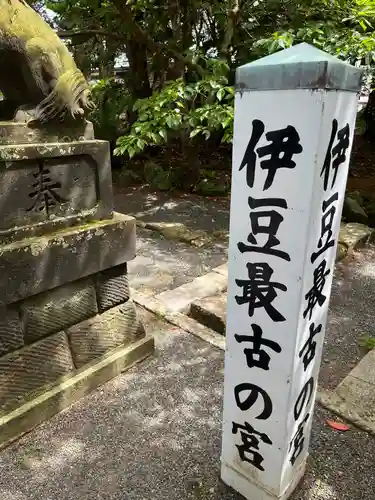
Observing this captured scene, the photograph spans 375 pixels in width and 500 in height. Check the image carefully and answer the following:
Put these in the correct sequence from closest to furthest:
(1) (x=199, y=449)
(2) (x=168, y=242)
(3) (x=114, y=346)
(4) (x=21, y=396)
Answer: (1) (x=199, y=449)
(4) (x=21, y=396)
(3) (x=114, y=346)
(2) (x=168, y=242)

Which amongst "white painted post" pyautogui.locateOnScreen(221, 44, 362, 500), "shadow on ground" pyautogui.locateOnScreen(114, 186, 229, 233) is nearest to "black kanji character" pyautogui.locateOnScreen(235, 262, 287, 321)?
"white painted post" pyautogui.locateOnScreen(221, 44, 362, 500)

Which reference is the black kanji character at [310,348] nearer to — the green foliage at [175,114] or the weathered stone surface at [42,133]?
the weathered stone surface at [42,133]

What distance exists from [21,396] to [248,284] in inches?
64.7

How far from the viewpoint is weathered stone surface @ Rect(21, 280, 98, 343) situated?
7.65ft

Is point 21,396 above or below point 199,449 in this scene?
above

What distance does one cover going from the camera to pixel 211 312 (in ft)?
11.2

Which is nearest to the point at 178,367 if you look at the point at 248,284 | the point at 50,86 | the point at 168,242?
the point at 248,284

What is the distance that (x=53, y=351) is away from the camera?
2469 mm

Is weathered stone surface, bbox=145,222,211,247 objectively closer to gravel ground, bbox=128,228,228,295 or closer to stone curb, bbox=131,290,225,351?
gravel ground, bbox=128,228,228,295

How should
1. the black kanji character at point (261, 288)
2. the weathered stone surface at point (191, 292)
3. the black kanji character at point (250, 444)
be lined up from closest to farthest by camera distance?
the black kanji character at point (261, 288)
the black kanji character at point (250, 444)
the weathered stone surface at point (191, 292)

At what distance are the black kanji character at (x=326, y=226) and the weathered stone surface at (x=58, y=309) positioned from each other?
5.36 feet

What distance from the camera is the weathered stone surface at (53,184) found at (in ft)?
7.08

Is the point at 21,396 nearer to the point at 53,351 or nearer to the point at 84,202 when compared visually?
the point at 53,351

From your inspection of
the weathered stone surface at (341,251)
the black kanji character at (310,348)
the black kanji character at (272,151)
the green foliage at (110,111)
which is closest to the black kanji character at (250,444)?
the black kanji character at (310,348)
